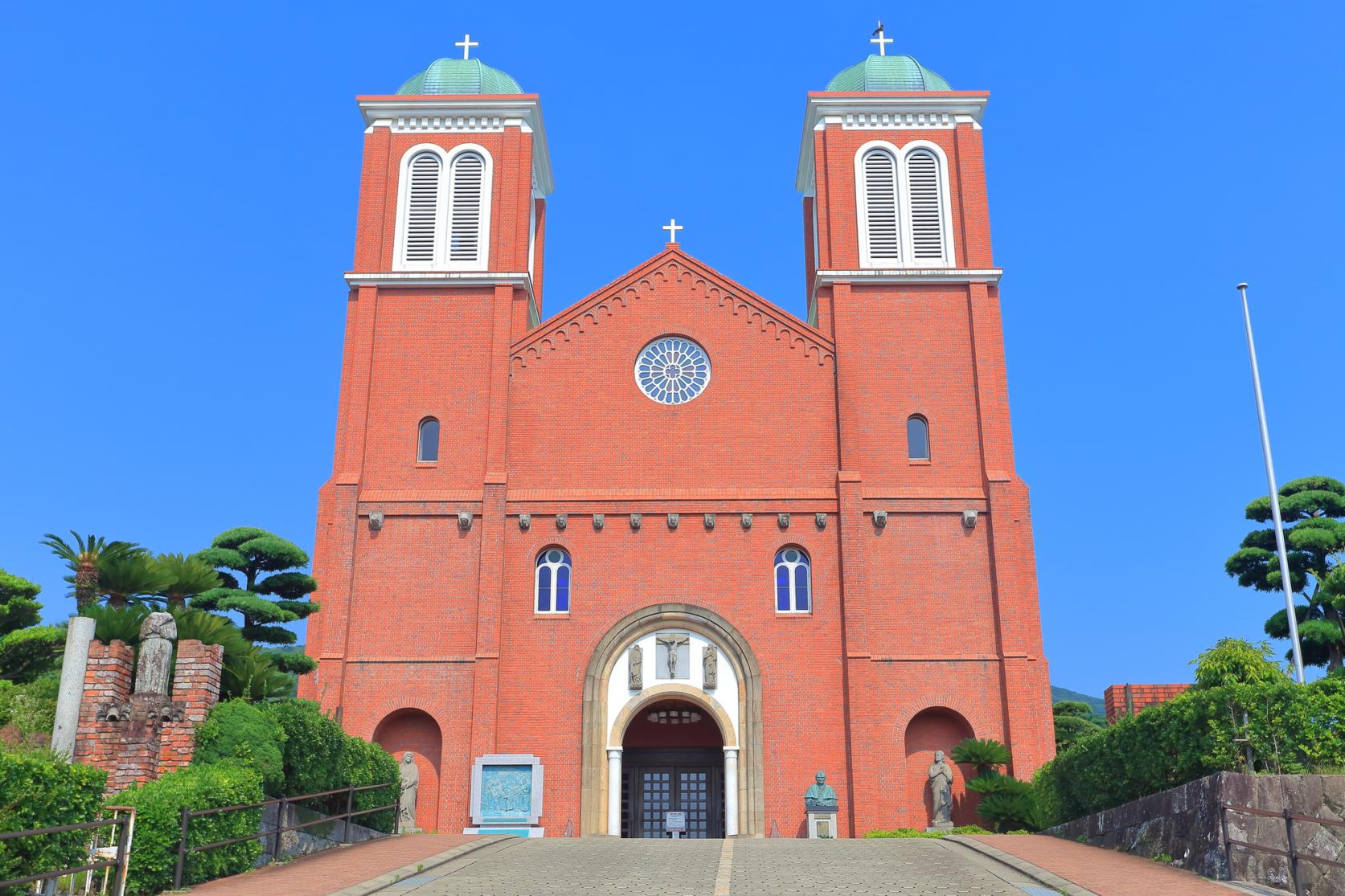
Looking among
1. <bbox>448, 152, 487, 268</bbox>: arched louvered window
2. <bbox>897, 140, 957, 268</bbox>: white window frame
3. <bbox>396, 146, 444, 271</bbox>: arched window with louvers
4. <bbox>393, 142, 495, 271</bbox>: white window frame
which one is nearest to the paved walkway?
<bbox>897, 140, 957, 268</bbox>: white window frame

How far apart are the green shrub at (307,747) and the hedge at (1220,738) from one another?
11.0 meters

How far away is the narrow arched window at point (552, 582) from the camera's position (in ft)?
93.3

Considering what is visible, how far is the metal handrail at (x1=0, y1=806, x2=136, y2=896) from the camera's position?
33.3 ft

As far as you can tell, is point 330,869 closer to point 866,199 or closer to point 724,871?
point 724,871

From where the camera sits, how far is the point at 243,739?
52.9ft

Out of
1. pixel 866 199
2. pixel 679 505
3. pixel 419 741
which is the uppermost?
pixel 866 199

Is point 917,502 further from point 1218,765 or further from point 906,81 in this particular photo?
point 1218,765

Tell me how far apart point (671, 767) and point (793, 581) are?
198 inches

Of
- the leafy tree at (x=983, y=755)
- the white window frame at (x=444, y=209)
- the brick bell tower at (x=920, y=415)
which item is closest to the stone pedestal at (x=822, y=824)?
the brick bell tower at (x=920, y=415)

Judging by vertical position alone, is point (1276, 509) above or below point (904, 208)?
below

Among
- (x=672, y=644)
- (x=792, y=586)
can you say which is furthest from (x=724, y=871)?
(x=792, y=586)

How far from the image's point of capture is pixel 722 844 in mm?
19906

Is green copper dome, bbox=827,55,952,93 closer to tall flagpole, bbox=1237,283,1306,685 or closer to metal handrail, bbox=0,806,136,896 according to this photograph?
tall flagpole, bbox=1237,283,1306,685

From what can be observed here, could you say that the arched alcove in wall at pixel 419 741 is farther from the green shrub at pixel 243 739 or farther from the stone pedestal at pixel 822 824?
the green shrub at pixel 243 739
